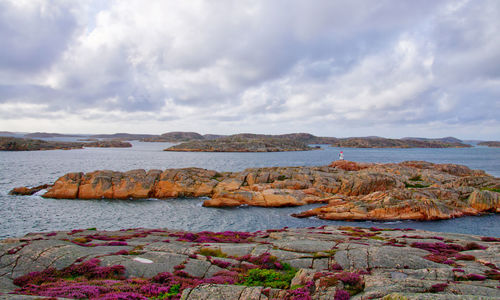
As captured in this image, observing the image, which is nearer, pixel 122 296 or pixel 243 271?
pixel 122 296

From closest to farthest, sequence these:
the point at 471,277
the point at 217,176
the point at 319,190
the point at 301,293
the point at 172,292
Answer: the point at 301,293
the point at 172,292
the point at 471,277
the point at 319,190
the point at 217,176

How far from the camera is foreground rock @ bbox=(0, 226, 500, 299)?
11641 mm

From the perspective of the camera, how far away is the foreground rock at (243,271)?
11641 mm

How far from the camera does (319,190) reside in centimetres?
6719

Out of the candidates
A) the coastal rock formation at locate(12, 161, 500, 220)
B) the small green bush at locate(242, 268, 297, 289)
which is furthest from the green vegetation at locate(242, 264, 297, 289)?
the coastal rock formation at locate(12, 161, 500, 220)

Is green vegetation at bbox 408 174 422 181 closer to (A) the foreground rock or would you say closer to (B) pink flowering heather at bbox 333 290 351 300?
(A) the foreground rock

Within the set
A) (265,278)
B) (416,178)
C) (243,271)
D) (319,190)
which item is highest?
(265,278)

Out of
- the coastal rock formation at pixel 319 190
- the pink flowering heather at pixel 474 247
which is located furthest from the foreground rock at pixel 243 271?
the coastal rock formation at pixel 319 190

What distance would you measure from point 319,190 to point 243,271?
53.7 m

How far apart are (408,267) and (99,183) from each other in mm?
69930

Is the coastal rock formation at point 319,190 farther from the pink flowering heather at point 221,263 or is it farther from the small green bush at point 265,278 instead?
the small green bush at point 265,278

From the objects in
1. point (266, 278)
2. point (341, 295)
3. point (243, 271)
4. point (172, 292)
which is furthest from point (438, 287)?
point (172, 292)

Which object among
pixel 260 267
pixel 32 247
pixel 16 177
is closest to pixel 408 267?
pixel 260 267

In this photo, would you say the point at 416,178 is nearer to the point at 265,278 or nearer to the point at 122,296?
the point at 265,278
